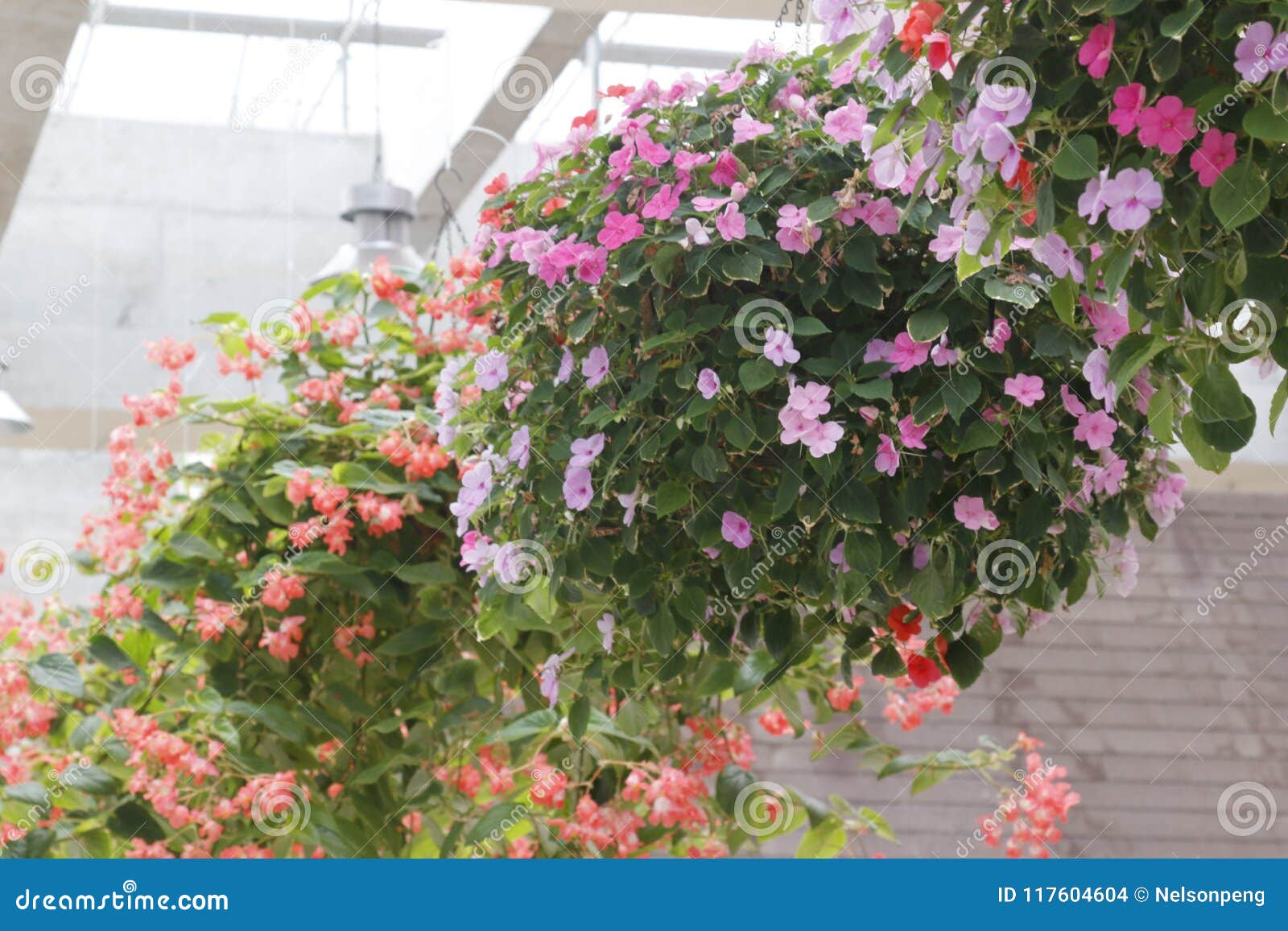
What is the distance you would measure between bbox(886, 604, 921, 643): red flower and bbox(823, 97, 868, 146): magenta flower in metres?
0.39

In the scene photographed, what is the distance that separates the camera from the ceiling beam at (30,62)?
2.06 m

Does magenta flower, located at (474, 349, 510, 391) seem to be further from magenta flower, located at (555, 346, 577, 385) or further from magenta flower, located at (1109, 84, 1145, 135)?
magenta flower, located at (1109, 84, 1145, 135)

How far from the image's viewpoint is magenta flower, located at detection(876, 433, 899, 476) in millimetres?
981

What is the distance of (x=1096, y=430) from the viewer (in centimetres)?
100

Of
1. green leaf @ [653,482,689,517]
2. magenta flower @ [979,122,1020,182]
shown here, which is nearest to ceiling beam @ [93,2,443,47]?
green leaf @ [653,482,689,517]

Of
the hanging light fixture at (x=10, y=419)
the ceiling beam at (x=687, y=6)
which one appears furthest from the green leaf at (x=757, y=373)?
the hanging light fixture at (x=10, y=419)

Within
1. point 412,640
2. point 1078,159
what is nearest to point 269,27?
point 412,640

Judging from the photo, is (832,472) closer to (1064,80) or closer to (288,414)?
(1064,80)

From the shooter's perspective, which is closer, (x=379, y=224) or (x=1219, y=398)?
(x=1219, y=398)

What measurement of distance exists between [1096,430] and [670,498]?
33cm

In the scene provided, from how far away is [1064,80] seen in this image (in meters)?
0.71

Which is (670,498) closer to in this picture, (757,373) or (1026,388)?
(757,373)
